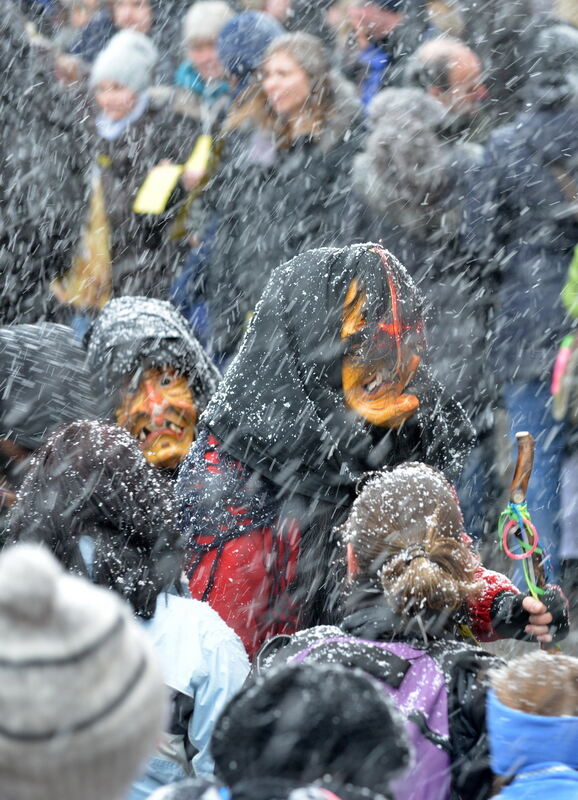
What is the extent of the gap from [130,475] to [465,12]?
144 inches

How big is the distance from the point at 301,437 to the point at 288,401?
0.11 m

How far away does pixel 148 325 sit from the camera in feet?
14.4

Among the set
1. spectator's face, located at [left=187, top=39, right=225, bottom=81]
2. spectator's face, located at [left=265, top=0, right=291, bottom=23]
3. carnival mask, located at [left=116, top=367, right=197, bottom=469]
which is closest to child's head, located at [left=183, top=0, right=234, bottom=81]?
spectator's face, located at [left=187, top=39, right=225, bottom=81]

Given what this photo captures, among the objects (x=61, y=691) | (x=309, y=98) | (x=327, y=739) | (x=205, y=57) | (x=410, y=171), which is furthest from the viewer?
(x=205, y=57)

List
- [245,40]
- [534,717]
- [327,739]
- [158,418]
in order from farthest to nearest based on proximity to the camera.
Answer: [245,40], [158,418], [534,717], [327,739]

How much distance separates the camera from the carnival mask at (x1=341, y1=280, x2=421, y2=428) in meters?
3.57

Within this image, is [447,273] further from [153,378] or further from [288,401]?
[288,401]

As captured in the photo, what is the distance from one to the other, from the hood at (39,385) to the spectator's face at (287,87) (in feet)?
5.01

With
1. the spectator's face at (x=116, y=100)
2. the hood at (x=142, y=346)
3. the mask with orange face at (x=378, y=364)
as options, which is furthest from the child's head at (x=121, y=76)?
the mask with orange face at (x=378, y=364)

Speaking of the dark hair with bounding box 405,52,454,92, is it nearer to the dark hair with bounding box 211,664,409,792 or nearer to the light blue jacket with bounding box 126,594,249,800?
the light blue jacket with bounding box 126,594,249,800

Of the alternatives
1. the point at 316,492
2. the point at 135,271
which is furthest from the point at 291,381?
the point at 135,271

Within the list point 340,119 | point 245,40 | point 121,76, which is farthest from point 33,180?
point 340,119

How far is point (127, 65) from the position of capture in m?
6.24

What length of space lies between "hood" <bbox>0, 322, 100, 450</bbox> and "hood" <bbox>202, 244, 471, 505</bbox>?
1.85 feet
